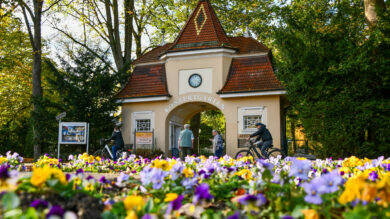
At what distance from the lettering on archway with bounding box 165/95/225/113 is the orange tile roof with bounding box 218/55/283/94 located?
2.26 ft

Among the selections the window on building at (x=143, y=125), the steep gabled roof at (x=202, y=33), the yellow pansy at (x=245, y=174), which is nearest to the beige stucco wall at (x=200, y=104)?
the window on building at (x=143, y=125)

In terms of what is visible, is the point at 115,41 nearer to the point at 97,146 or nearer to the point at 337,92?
the point at 97,146

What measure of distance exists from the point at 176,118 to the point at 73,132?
732 cm

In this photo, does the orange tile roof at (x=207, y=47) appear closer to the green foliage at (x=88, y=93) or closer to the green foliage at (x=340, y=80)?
the green foliage at (x=88, y=93)

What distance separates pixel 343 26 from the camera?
15859mm

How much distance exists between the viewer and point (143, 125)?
2136 centimetres

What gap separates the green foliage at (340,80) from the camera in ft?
45.7

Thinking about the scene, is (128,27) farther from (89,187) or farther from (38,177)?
(38,177)

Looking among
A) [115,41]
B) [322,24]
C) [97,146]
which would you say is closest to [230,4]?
[115,41]

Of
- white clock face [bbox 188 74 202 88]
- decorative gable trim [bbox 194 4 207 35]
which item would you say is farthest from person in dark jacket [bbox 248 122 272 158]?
decorative gable trim [bbox 194 4 207 35]

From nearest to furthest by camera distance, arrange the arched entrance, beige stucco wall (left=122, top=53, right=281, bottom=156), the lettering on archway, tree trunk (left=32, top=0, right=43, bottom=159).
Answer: beige stucco wall (left=122, top=53, right=281, bottom=156) → the lettering on archway → tree trunk (left=32, top=0, right=43, bottom=159) → the arched entrance

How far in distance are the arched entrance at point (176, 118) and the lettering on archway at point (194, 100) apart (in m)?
0.23

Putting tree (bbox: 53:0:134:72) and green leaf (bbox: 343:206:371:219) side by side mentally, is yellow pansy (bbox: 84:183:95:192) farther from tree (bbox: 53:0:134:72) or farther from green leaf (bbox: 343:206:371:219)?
tree (bbox: 53:0:134:72)

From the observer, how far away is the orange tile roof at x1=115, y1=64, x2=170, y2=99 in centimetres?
2100
